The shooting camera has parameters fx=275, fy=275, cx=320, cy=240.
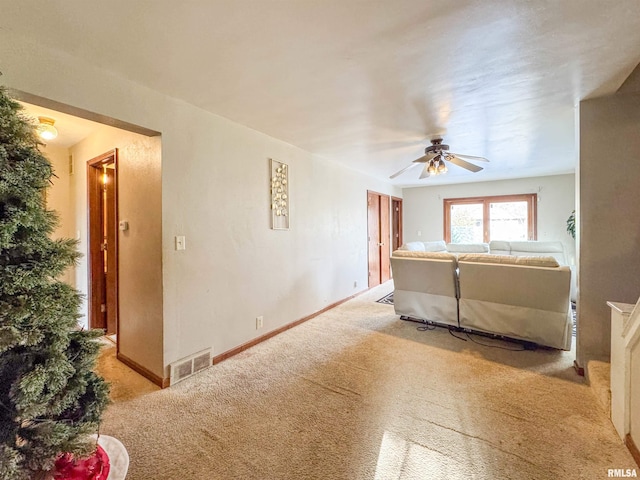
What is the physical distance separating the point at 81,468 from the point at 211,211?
190 centimetres

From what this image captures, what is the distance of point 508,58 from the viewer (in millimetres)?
1741

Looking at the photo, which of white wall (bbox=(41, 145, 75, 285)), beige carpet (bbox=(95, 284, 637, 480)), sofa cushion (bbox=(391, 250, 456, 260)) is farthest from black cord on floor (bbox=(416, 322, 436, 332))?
white wall (bbox=(41, 145, 75, 285))

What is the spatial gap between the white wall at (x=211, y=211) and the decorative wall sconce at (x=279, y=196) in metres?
0.09

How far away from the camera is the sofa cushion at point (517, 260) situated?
268 cm

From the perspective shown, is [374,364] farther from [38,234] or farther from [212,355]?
[38,234]

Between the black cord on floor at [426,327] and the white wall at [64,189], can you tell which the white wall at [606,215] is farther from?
the white wall at [64,189]

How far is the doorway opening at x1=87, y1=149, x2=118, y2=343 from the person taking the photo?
3.11 meters

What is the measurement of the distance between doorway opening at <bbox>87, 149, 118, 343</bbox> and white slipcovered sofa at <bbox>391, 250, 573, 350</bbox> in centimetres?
340

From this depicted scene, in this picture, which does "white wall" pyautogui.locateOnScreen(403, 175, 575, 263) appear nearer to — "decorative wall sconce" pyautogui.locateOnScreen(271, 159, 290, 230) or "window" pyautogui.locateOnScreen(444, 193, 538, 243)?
"window" pyautogui.locateOnScreen(444, 193, 538, 243)

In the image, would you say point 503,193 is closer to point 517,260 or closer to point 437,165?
point 437,165

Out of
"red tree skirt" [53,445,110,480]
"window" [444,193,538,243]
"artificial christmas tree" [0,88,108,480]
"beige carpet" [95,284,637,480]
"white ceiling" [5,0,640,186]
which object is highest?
"white ceiling" [5,0,640,186]

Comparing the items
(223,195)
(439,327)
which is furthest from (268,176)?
(439,327)

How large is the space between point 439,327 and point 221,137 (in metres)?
3.32

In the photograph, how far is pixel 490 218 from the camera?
6465 millimetres
